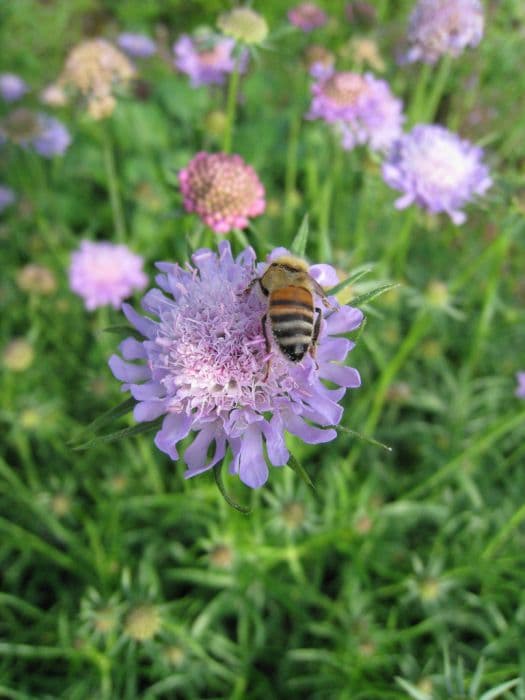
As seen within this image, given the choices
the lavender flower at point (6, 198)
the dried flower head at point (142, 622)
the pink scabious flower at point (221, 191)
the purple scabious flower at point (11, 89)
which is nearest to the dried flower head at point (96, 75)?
the pink scabious flower at point (221, 191)

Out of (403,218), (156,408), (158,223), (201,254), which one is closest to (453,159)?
(403,218)

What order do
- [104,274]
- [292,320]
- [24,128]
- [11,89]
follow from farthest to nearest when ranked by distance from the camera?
[11,89] < [24,128] < [104,274] < [292,320]

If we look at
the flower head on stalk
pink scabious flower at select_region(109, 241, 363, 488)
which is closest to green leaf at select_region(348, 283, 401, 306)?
pink scabious flower at select_region(109, 241, 363, 488)

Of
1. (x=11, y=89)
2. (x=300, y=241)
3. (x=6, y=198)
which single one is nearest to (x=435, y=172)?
(x=300, y=241)

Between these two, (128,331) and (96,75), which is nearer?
(128,331)

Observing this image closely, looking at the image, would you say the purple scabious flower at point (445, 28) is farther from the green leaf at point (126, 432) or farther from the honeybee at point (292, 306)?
the green leaf at point (126, 432)

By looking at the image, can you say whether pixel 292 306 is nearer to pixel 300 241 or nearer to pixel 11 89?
pixel 300 241

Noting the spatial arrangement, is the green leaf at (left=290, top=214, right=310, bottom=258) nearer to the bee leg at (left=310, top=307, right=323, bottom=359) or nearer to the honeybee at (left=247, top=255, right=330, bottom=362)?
the honeybee at (left=247, top=255, right=330, bottom=362)
